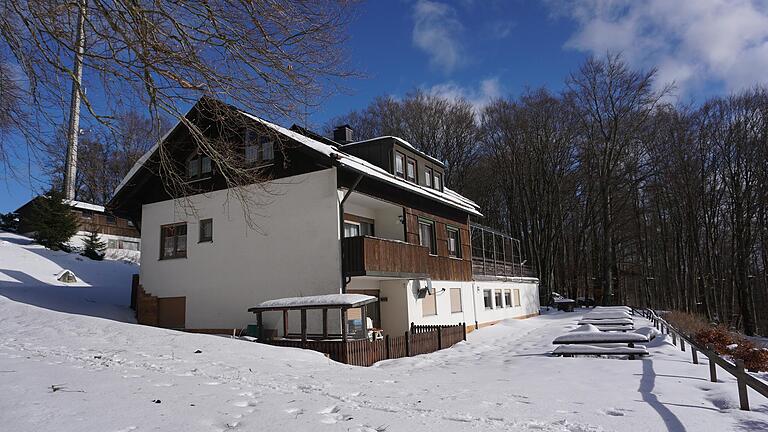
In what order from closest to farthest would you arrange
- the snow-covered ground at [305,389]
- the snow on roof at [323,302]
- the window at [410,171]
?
the snow-covered ground at [305,389] → the snow on roof at [323,302] → the window at [410,171]

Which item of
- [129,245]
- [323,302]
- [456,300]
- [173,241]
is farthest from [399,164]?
[129,245]

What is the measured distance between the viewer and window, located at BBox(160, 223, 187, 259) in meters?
19.8

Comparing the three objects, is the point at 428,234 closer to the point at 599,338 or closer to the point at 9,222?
the point at 599,338

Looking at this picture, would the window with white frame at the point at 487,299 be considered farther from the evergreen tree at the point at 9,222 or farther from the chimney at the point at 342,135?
the evergreen tree at the point at 9,222

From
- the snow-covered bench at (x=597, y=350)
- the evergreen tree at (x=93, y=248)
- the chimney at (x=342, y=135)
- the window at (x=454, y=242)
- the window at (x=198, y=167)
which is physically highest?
the chimney at (x=342, y=135)

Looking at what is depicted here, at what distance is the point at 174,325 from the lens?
1925cm

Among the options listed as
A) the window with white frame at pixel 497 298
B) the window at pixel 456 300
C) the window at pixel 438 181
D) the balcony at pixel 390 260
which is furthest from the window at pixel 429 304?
the window with white frame at pixel 497 298

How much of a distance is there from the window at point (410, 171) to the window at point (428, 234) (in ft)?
7.27

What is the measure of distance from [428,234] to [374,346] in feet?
30.0

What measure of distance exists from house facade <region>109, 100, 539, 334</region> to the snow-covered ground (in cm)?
437

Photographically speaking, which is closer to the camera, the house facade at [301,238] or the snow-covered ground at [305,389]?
the snow-covered ground at [305,389]

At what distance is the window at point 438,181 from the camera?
24.7 m

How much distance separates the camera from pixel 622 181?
37312 mm

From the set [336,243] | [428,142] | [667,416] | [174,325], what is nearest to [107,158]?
[336,243]
